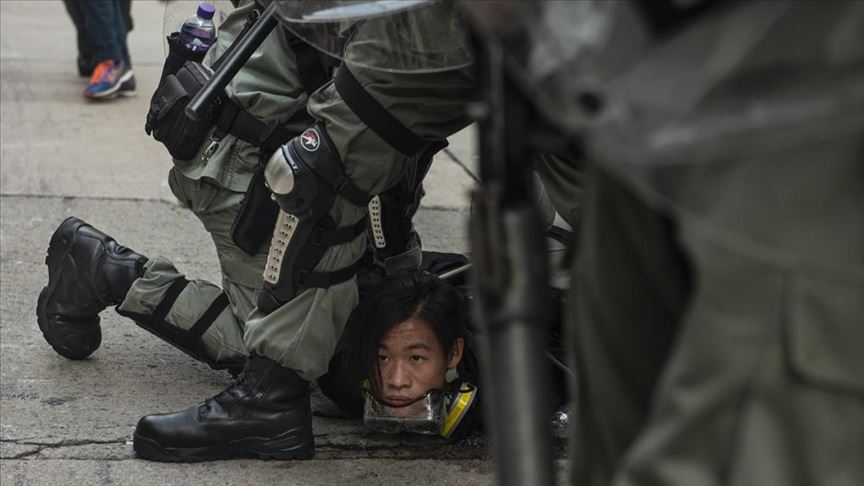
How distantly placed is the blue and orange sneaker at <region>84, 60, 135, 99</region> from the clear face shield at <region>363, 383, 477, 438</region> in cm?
396

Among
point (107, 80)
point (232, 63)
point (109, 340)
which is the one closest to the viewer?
point (232, 63)

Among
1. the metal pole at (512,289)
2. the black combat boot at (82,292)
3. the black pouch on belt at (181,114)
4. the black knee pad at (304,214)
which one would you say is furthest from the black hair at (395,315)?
the metal pole at (512,289)

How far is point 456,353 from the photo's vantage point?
312 centimetres

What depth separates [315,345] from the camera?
292cm

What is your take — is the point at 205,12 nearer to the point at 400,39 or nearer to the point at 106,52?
the point at 400,39

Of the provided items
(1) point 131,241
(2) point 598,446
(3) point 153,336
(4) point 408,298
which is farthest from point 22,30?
(2) point 598,446

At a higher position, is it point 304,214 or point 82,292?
point 304,214

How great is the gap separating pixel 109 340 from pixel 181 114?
846 mm

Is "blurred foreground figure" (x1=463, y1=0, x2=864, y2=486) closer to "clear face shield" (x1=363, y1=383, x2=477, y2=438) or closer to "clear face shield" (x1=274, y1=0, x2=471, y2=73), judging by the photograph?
"clear face shield" (x1=274, y1=0, x2=471, y2=73)

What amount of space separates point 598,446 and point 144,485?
1727 mm

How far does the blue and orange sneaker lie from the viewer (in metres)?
6.57

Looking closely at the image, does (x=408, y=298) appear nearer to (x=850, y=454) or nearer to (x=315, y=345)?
(x=315, y=345)

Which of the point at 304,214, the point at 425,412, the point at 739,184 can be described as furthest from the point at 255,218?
the point at 739,184

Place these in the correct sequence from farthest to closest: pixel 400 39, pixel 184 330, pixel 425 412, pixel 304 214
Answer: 1. pixel 184 330
2. pixel 425 412
3. pixel 304 214
4. pixel 400 39
